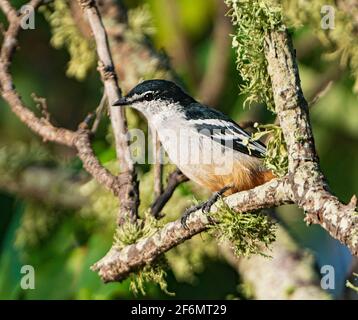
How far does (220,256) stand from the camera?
16.7ft

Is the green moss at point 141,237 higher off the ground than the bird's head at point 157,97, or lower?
lower

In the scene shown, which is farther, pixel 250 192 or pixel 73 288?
pixel 73 288

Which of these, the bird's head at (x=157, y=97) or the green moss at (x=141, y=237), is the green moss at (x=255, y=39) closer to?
the green moss at (x=141, y=237)

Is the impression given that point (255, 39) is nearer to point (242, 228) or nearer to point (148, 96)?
point (242, 228)

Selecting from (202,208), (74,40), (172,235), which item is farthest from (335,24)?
(172,235)

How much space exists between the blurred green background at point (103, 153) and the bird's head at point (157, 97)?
1.82 ft

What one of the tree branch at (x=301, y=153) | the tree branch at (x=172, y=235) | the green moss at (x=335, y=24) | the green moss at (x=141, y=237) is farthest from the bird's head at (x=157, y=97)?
the tree branch at (x=301, y=153)

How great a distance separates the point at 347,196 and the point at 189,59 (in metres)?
1.28

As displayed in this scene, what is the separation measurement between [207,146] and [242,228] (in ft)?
2.92

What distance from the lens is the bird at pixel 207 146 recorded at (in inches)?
147

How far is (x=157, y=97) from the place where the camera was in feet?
14.0

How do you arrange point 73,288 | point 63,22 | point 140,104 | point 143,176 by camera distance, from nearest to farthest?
point 140,104 → point 73,288 → point 143,176 → point 63,22

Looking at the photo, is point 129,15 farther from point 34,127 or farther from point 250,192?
point 250,192
